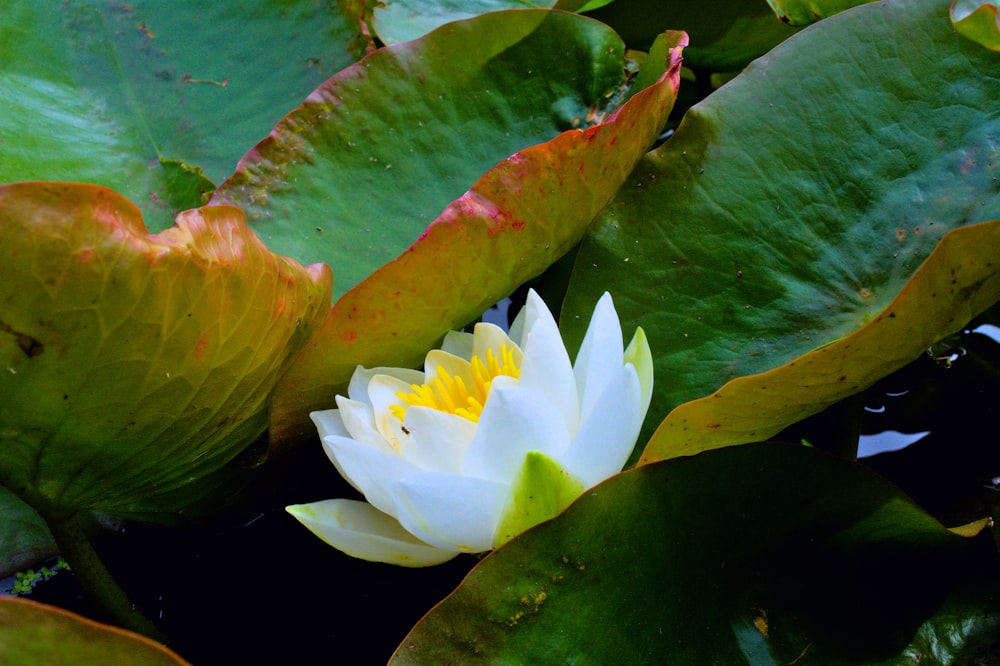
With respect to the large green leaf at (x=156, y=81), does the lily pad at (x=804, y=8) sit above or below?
below

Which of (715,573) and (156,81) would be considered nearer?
(715,573)

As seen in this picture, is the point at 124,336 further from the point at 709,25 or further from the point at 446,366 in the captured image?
the point at 709,25

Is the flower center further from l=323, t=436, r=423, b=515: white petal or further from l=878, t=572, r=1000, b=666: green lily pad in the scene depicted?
l=878, t=572, r=1000, b=666: green lily pad

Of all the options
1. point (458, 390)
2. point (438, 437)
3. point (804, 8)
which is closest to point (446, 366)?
point (458, 390)

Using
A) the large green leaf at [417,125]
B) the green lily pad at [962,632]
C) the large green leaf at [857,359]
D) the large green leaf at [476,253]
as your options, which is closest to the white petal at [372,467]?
the large green leaf at [476,253]

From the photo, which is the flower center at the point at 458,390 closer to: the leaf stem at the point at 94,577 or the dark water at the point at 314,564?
the dark water at the point at 314,564

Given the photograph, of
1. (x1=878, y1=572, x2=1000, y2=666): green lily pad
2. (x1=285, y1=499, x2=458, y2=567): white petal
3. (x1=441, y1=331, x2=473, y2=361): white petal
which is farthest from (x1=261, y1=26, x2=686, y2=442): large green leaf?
(x1=878, y1=572, x2=1000, y2=666): green lily pad
